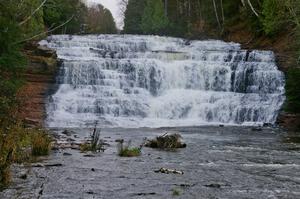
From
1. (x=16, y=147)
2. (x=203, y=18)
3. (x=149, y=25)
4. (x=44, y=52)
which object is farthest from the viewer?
(x=149, y=25)

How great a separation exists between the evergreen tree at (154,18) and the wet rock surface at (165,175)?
183 feet

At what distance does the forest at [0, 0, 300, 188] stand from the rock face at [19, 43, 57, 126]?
48.0 inches

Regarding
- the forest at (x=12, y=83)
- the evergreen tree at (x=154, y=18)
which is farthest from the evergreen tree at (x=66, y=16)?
the forest at (x=12, y=83)

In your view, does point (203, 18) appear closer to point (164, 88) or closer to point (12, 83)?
point (164, 88)

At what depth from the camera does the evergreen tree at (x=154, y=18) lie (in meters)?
71.3

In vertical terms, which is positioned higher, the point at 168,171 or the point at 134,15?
the point at 134,15

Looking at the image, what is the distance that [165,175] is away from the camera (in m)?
11.1

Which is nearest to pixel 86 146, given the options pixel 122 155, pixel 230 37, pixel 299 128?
pixel 122 155

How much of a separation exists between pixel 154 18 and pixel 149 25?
1639 mm

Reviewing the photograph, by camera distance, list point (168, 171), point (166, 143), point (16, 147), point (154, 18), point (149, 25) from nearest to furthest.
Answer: point (16, 147) < point (168, 171) < point (166, 143) < point (154, 18) < point (149, 25)

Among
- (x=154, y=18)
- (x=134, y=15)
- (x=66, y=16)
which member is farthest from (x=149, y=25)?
(x=66, y=16)

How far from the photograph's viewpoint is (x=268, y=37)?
4475 cm

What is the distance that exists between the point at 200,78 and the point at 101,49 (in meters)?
8.91

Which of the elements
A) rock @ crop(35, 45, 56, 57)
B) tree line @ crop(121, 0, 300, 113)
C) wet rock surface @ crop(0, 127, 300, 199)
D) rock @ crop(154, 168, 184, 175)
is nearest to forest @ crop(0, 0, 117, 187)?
wet rock surface @ crop(0, 127, 300, 199)
